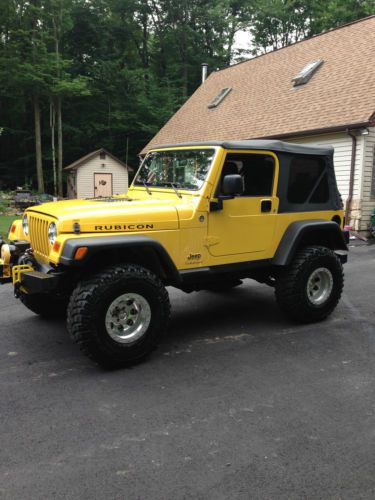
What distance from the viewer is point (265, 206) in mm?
4809

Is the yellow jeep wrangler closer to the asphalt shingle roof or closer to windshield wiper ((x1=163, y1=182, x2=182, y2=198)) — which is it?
windshield wiper ((x1=163, y1=182, x2=182, y2=198))

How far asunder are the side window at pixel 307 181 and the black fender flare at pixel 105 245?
5.88ft

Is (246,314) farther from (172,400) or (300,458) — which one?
(300,458)

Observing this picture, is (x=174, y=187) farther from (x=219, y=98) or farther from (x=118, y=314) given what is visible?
(x=219, y=98)

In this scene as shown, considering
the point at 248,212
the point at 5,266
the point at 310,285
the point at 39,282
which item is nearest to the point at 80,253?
the point at 39,282

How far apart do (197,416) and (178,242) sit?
1.67 m

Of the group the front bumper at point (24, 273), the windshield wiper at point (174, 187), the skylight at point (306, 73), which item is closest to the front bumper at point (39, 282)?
the front bumper at point (24, 273)

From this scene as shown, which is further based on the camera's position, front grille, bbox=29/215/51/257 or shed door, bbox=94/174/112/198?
shed door, bbox=94/174/112/198

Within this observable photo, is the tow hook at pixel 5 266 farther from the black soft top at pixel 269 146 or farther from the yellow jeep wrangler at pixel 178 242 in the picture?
the black soft top at pixel 269 146

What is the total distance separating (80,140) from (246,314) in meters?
31.7

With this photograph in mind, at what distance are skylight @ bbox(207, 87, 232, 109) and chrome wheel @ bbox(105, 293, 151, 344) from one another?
18.2 meters

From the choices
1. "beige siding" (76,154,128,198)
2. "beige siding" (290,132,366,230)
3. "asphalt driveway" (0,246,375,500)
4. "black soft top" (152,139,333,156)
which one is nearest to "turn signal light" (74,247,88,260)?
"asphalt driveway" (0,246,375,500)

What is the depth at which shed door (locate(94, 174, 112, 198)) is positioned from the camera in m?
27.1

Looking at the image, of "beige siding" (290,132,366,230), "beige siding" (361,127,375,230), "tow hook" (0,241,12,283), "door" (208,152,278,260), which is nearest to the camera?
"tow hook" (0,241,12,283)
